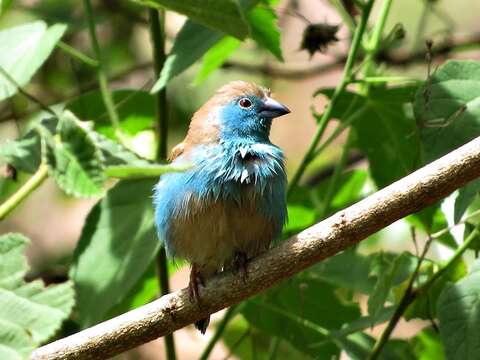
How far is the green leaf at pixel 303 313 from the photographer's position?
393cm

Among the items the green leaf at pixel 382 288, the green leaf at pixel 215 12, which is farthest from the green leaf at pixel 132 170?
the green leaf at pixel 382 288

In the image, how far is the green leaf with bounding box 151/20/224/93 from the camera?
11.8ft

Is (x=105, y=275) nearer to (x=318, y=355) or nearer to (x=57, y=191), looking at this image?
(x=318, y=355)

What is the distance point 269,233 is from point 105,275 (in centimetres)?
68

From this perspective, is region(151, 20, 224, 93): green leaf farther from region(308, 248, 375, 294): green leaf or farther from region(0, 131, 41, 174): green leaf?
region(308, 248, 375, 294): green leaf

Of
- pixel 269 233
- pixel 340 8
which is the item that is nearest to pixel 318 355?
pixel 269 233

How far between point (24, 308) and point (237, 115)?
2.02 m

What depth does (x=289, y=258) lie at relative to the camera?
3004 mm

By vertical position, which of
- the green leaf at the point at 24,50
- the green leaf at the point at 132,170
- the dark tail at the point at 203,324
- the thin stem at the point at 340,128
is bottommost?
the green leaf at the point at 132,170

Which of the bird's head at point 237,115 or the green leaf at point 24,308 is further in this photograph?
the bird's head at point 237,115

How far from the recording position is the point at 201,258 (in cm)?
407

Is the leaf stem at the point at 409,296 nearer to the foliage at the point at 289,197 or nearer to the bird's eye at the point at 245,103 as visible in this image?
the foliage at the point at 289,197

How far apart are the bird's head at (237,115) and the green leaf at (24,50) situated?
80 centimetres

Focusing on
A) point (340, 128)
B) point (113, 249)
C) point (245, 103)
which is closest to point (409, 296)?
point (340, 128)
